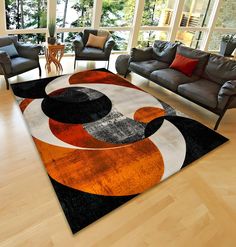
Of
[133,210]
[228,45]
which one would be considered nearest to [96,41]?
[133,210]

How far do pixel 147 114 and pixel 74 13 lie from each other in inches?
141

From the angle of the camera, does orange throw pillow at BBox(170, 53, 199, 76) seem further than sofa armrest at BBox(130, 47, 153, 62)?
No

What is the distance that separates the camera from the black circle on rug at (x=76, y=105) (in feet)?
10.7

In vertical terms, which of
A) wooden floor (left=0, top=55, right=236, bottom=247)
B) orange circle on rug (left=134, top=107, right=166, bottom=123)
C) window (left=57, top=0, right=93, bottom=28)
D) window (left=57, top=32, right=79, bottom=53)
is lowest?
wooden floor (left=0, top=55, right=236, bottom=247)

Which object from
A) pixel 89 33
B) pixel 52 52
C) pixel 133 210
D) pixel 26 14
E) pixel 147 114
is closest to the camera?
pixel 133 210

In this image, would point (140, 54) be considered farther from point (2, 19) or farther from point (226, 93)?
point (2, 19)

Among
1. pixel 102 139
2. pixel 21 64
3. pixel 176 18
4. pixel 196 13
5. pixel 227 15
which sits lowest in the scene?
pixel 102 139

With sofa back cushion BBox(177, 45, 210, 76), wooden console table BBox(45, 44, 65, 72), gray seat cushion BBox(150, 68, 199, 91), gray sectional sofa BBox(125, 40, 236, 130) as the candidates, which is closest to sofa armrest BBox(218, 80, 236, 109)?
gray sectional sofa BBox(125, 40, 236, 130)

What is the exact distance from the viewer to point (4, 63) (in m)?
3.59

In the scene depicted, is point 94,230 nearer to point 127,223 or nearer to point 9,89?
point 127,223

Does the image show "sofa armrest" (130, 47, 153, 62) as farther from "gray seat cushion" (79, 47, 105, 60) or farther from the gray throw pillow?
the gray throw pillow

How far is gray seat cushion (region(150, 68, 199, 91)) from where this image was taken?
12.7 ft

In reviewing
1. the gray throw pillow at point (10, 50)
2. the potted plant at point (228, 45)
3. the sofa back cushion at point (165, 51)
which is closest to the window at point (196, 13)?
the potted plant at point (228, 45)

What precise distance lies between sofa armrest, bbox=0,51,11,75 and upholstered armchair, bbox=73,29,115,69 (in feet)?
4.82
